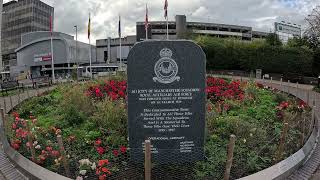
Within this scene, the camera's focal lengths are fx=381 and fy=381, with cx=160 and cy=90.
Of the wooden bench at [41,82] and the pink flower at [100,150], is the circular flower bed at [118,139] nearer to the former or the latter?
the pink flower at [100,150]

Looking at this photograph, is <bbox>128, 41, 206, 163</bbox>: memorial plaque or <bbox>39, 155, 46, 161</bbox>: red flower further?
<bbox>128, 41, 206, 163</bbox>: memorial plaque

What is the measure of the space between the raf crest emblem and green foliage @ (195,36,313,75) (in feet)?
110

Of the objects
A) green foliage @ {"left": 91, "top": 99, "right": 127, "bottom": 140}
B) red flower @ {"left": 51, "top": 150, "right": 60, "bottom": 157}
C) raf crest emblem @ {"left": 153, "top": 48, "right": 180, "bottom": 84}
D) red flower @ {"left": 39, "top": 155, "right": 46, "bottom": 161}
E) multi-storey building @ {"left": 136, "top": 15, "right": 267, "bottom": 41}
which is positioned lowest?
red flower @ {"left": 39, "top": 155, "right": 46, "bottom": 161}

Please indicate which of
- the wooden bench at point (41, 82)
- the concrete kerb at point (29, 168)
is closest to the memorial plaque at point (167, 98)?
the concrete kerb at point (29, 168)

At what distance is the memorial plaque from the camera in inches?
307

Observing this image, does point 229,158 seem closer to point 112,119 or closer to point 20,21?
point 112,119

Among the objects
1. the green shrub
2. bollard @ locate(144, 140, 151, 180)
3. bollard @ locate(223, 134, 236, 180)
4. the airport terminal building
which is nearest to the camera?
bollard @ locate(144, 140, 151, 180)

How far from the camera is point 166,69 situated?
7875 mm

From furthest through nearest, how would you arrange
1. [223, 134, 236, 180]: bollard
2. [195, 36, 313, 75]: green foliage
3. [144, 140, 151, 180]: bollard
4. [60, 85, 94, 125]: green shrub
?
[195, 36, 313, 75]: green foliage, [60, 85, 94, 125]: green shrub, [223, 134, 236, 180]: bollard, [144, 140, 151, 180]: bollard

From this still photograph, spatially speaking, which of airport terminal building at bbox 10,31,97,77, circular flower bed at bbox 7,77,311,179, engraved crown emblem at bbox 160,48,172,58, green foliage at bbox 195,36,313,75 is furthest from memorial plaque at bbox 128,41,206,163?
airport terminal building at bbox 10,31,97,77

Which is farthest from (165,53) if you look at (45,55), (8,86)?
(45,55)

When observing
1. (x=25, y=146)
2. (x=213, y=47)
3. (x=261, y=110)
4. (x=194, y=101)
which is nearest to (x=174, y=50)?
(x=194, y=101)

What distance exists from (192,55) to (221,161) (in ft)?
7.34

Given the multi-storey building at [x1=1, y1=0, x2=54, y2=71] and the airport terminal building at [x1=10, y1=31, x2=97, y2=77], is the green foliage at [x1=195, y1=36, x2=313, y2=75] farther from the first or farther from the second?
the multi-storey building at [x1=1, y1=0, x2=54, y2=71]
